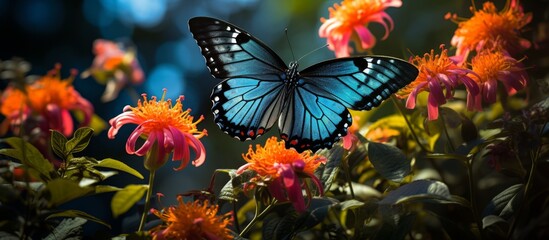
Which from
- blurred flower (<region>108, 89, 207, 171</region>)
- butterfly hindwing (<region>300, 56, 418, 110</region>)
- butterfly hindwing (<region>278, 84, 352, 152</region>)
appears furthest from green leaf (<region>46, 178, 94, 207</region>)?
butterfly hindwing (<region>300, 56, 418, 110</region>)

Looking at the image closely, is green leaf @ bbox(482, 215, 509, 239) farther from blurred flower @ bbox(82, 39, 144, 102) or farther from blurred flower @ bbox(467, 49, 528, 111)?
blurred flower @ bbox(82, 39, 144, 102)

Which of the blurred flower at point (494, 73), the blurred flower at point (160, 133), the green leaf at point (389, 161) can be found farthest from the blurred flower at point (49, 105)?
the blurred flower at point (494, 73)

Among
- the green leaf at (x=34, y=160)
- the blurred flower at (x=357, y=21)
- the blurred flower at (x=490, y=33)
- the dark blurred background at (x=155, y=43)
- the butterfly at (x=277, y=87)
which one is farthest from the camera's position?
the dark blurred background at (x=155, y=43)

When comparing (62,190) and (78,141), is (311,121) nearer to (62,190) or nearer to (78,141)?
(78,141)

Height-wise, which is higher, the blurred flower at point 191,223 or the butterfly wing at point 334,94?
→ the butterfly wing at point 334,94

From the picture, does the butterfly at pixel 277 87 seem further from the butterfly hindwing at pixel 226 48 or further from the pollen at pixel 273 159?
the pollen at pixel 273 159

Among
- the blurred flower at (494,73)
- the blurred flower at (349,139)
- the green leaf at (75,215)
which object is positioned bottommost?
the blurred flower at (349,139)
